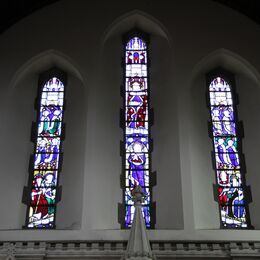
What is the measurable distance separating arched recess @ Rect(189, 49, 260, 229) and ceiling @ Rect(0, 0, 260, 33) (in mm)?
1191

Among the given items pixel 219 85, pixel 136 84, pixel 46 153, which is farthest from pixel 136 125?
pixel 219 85

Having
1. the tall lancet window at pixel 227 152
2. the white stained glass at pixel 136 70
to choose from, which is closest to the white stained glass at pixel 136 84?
the white stained glass at pixel 136 70

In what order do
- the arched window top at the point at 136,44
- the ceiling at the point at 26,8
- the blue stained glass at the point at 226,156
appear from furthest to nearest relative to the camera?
the arched window top at the point at 136,44 → the ceiling at the point at 26,8 → the blue stained glass at the point at 226,156

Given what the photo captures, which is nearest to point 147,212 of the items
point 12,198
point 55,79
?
point 12,198

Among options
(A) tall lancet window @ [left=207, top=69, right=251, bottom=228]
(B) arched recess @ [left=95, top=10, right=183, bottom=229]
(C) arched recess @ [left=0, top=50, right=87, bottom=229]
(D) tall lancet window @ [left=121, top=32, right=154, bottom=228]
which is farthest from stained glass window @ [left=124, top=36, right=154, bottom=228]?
(A) tall lancet window @ [left=207, top=69, right=251, bottom=228]

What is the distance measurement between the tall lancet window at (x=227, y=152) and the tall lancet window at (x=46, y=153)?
310 cm

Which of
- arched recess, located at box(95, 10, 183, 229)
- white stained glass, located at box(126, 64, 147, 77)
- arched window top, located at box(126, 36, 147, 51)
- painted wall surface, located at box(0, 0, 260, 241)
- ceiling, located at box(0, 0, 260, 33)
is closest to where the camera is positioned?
painted wall surface, located at box(0, 0, 260, 241)

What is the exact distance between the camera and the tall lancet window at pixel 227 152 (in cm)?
1067

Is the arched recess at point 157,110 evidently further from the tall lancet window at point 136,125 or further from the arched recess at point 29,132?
the arched recess at point 29,132

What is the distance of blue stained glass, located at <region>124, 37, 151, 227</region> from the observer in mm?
10836

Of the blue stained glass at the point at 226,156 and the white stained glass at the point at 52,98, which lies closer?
the blue stained glass at the point at 226,156

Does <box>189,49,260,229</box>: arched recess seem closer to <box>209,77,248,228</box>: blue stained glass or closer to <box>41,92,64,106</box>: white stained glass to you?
<box>209,77,248,228</box>: blue stained glass

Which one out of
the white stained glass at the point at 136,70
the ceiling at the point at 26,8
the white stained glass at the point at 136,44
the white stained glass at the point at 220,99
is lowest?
the white stained glass at the point at 220,99

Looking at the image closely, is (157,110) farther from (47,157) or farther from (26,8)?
(26,8)
